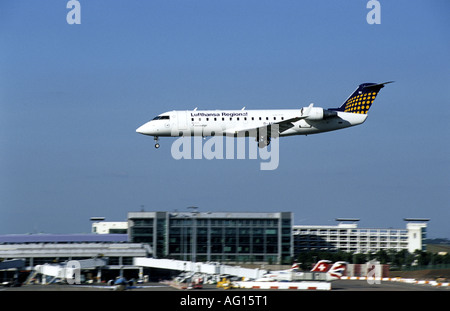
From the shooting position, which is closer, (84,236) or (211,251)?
(211,251)

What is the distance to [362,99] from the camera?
62.5 metres

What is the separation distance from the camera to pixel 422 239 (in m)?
104

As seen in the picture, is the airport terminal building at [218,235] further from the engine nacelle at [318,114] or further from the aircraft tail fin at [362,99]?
the engine nacelle at [318,114]

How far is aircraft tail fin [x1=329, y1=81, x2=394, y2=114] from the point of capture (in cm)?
6188

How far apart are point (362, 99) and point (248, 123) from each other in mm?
12250

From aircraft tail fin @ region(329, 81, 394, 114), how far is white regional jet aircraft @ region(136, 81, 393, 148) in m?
2.03

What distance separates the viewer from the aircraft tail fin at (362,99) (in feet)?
203
